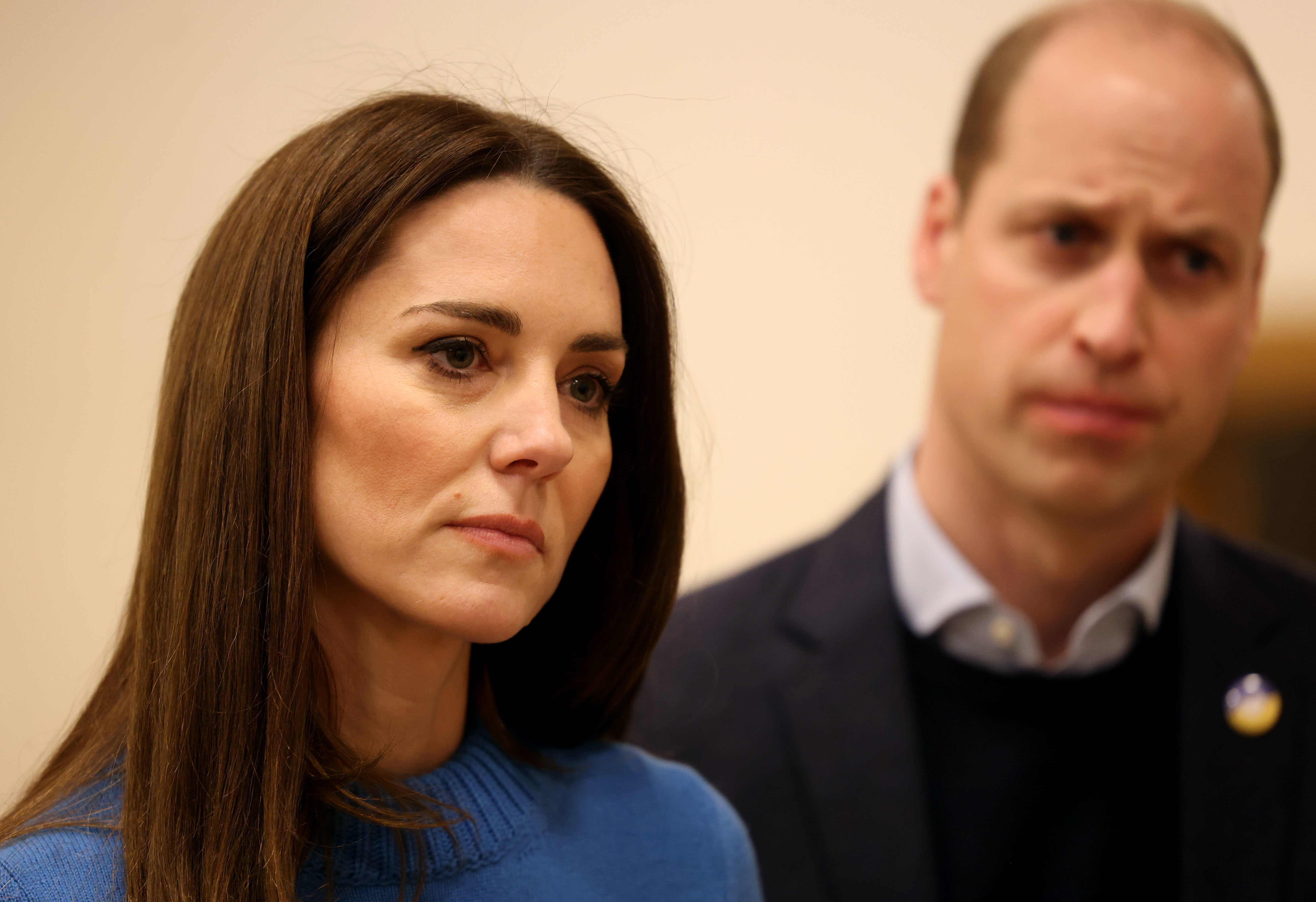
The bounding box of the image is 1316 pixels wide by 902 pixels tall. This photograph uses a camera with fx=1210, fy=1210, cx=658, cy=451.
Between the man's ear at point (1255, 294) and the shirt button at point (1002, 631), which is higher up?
the man's ear at point (1255, 294)

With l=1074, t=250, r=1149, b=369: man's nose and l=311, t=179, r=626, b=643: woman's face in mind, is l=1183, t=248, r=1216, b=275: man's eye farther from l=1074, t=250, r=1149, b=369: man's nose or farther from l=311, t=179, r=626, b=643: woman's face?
l=311, t=179, r=626, b=643: woman's face

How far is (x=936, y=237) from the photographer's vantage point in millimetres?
1841

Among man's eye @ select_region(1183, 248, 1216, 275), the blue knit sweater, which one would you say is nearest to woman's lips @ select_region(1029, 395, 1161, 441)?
man's eye @ select_region(1183, 248, 1216, 275)

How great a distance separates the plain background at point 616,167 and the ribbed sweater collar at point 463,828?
1.36 ft

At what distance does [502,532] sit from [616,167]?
430mm

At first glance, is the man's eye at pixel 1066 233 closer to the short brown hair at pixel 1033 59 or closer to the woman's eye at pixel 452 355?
the short brown hair at pixel 1033 59

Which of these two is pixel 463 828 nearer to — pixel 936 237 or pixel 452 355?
pixel 452 355

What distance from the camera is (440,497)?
3.25ft

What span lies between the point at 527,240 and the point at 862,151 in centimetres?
132

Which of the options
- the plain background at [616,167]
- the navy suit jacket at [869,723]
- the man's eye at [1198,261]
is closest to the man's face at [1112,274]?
the man's eye at [1198,261]

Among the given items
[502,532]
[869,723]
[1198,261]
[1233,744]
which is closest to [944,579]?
[869,723]

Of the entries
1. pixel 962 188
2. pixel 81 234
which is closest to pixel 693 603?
pixel 962 188

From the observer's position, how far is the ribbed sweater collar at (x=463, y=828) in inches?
41.3

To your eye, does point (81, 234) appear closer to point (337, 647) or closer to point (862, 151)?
point (337, 647)
